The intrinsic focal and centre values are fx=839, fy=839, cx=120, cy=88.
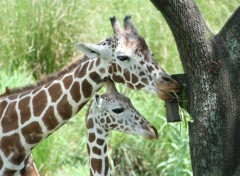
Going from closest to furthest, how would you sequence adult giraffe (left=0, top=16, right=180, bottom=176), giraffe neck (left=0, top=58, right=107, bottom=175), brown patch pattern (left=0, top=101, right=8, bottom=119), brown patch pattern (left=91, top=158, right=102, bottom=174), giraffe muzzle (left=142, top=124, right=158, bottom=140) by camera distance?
adult giraffe (left=0, top=16, right=180, bottom=176) < giraffe muzzle (left=142, top=124, right=158, bottom=140) < giraffe neck (left=0, top=58, right=107, bottom=175) < brown patch pattern (left=91, top=158, right=102, bottom=174) < brown patch pattern (left=0, top=101, right=8, bottom=119)

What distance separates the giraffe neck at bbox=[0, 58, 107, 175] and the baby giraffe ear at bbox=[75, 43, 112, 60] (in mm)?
103

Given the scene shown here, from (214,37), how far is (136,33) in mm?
556

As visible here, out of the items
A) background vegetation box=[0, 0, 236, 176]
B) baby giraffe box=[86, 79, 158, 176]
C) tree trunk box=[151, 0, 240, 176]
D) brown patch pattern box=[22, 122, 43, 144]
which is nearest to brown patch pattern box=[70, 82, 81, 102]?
Result: baby giraffe box=[86, 79, 158, 176]

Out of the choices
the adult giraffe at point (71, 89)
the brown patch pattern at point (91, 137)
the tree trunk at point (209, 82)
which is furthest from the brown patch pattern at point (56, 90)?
the tree trunk at point (209, 82)

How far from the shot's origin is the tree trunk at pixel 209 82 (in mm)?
5707

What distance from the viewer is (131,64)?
5.80 metres

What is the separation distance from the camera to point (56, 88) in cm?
612

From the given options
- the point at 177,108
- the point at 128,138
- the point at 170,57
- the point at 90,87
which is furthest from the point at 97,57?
the point at 170,57

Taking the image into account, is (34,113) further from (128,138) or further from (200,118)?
(128,138)

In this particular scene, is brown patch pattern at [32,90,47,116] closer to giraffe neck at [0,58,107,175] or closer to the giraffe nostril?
giraffe neck at [0,58,107,175]

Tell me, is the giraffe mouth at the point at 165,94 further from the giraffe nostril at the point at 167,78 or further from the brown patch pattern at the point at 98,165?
the brown patch pattern at the point at 98,165

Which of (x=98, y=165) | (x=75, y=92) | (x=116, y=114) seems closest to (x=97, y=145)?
(x=98, y=165)

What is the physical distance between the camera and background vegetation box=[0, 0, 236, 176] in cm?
856

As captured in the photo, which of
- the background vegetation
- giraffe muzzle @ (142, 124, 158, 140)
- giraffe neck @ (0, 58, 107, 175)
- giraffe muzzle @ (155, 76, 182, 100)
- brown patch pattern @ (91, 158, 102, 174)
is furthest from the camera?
the background vegetation
